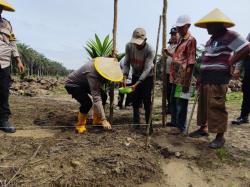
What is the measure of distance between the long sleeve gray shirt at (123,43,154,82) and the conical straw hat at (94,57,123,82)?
0.38 meters

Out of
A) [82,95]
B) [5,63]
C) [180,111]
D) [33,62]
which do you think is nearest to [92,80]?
[82,95]

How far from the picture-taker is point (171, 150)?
391cm

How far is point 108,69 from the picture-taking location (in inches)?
167

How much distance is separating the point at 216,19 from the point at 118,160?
6.63 feet

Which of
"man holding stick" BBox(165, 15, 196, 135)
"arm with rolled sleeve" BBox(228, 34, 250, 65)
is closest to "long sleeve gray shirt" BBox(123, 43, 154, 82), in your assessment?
"man holding stick" BBox(165, 15, 196, 135)

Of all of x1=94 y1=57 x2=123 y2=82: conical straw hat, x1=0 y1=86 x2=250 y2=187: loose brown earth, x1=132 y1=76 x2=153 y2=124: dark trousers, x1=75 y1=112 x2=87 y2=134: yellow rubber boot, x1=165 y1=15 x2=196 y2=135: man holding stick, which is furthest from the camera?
x1=132 y1=76 x2=153 y2=124: dark trousers

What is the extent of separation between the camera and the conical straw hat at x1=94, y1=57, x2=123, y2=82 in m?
4.11

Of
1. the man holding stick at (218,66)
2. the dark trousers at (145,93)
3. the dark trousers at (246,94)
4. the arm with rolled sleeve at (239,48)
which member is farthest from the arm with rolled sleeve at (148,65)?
the dark trousers at (246,94)

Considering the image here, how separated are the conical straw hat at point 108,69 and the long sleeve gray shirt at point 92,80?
90 millimetres

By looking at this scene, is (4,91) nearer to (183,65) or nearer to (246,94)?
(183,65)

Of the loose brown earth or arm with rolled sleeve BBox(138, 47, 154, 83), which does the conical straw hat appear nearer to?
arm with rolled sleeve BBox(138, 47, 154, 83)

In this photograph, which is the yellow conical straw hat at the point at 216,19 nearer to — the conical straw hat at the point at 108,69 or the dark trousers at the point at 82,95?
the conical straw hat at the point at 108,69

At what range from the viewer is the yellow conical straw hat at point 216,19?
3853mm

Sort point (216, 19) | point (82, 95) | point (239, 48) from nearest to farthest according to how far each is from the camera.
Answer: point (239, 48), point (216, 19), point (82, 95)
